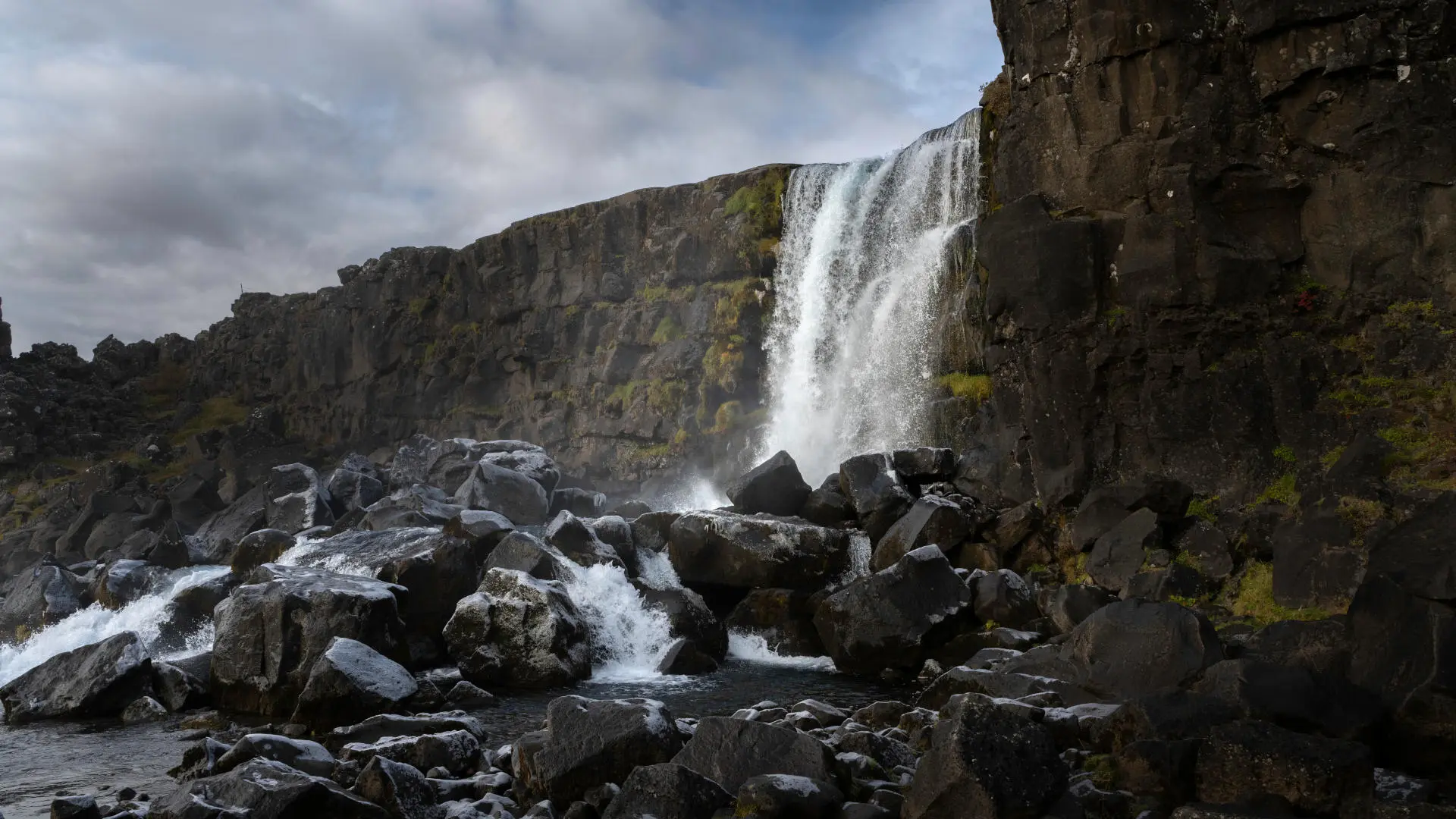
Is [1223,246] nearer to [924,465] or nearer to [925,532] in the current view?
[924,465]

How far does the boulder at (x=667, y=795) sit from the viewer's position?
320 inches

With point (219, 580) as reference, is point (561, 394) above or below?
above

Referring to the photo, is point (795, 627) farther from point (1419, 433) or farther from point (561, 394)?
point (561, 394)

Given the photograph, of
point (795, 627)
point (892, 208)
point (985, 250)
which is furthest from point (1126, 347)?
point (892, 208)

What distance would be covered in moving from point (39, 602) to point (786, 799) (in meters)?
24.0

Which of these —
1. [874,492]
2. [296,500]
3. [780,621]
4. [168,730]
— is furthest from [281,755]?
[296,500]

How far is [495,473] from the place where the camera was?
2877cm

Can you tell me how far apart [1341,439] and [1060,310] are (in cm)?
544

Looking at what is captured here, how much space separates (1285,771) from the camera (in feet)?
25.9

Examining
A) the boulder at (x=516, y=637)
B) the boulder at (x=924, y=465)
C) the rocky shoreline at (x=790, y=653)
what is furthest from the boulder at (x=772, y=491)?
the boulder at (x=516, y=637)

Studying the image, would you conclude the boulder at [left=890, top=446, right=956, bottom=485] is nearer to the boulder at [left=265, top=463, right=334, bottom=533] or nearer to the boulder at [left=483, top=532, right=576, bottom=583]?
the boulder at [left=483, top=532, right=576, bottom=583]

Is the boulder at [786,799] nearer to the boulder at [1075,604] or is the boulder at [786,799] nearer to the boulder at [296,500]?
the boulder at [1075,604]

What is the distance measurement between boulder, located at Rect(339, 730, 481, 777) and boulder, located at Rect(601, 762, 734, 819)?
2.79 m

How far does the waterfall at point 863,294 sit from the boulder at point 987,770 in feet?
64.4
